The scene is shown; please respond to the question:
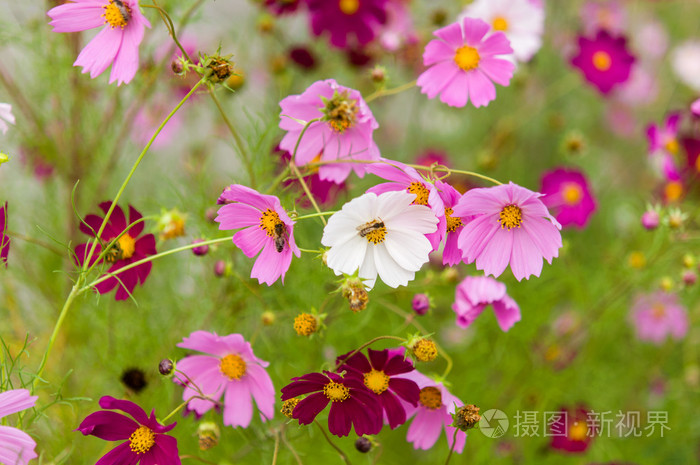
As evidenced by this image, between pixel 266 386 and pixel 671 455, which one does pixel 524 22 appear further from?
pixel 671 455

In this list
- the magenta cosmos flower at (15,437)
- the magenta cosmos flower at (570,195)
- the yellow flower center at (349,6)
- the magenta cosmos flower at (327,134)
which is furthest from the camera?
the magenta cosmos flower at (570,195)

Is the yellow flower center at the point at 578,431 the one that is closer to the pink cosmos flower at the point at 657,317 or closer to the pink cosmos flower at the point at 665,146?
the pink cosmos flower at the point at 657,317

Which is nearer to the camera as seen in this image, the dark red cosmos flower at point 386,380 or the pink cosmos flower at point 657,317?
the dark red cosmos flower at point 386,380

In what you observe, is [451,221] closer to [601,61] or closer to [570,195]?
[570,195]

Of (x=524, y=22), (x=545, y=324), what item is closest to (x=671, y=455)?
(x=545, y=324)

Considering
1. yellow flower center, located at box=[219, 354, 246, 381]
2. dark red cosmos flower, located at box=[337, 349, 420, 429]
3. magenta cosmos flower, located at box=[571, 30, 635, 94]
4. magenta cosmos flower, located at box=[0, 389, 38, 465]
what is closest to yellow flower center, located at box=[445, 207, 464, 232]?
dark red cosmos flower, located at box=[337, 349, 420, 429]

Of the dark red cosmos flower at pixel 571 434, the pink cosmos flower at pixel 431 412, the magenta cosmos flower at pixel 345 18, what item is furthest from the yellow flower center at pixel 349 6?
the dark red cosmos flower at pixel 571 434
